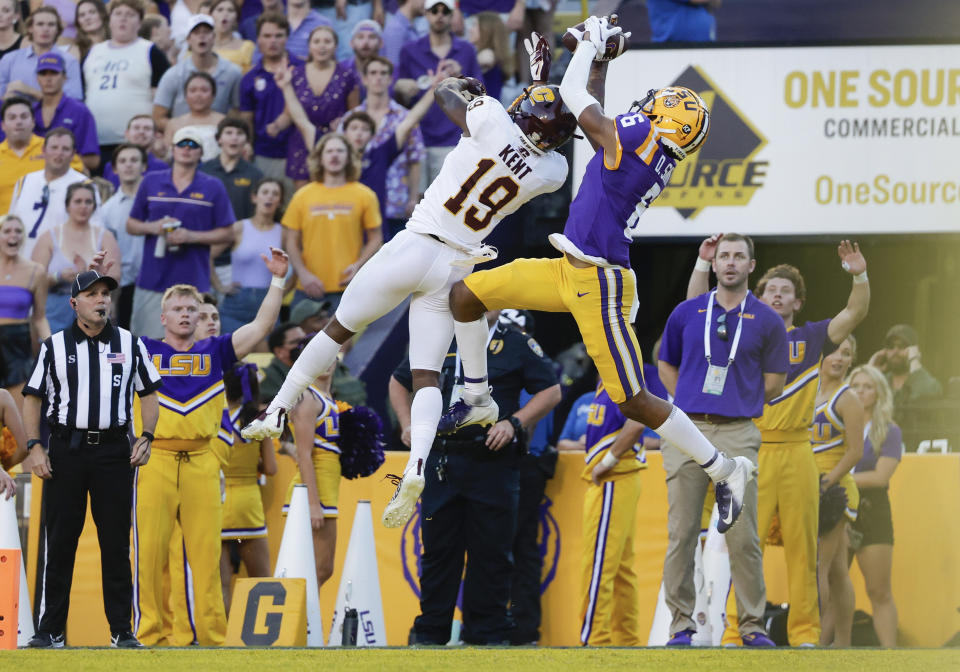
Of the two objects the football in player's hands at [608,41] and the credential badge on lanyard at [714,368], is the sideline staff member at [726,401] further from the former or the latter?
the football in player's hands at [608,41]

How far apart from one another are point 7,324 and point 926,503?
6.38m

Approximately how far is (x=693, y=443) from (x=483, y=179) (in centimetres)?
157

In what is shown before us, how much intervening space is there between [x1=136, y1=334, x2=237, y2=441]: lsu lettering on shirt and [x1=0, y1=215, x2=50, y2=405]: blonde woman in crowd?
2.06 metres

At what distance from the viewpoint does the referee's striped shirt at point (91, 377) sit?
7.51 m

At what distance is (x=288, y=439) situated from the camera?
365 inches

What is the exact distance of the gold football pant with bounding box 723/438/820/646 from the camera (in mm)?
7895

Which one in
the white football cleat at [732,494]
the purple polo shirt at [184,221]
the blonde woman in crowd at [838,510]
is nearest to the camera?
the white football cleat at [732,494]

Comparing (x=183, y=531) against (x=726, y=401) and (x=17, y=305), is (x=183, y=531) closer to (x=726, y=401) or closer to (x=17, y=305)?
(x=17, y=305)

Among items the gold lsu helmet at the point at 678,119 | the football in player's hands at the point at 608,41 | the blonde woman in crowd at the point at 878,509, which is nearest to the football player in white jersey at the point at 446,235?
the football in player's hands at the point at 608,41

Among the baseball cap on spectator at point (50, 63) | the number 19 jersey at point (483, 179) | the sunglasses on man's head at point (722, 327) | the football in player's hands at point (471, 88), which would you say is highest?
the baseball cap on spectator at point (50, 63)

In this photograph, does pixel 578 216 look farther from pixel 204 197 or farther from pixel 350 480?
pixel 204 197

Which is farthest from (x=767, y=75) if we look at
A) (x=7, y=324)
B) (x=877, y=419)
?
(x=7, y=324)

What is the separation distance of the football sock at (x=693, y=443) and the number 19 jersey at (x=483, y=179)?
121 cm

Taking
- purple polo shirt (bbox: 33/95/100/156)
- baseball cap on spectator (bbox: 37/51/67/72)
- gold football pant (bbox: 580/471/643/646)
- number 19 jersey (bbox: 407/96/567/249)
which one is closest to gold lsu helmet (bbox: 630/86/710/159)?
number 19 jersey (bbox: 407/96/567/249)
